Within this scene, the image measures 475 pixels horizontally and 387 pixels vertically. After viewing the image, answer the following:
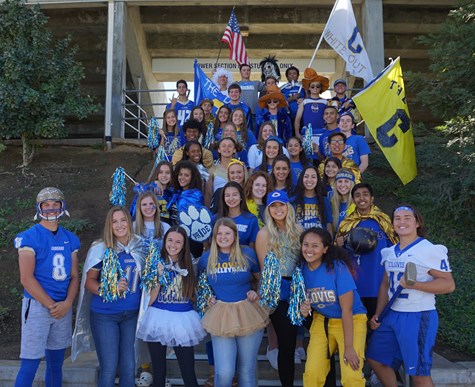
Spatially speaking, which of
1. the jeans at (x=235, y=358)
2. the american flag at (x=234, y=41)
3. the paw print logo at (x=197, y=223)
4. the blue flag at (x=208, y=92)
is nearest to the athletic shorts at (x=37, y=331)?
the jeans at (x=235, y=358)

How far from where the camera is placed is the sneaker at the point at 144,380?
183 inches

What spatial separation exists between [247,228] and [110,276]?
129cm

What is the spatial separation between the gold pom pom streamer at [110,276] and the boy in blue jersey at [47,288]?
1.01ft

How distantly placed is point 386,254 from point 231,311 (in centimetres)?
A: 130

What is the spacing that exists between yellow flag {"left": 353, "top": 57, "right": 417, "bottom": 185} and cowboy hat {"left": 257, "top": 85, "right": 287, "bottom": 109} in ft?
4.36

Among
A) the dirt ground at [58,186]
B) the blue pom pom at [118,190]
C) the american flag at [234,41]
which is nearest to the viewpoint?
the blue pom pom at [118,190]

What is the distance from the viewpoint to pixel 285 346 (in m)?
4.23

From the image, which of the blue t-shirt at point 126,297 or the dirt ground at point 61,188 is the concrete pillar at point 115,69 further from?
the blue t-shirt at point 126,297

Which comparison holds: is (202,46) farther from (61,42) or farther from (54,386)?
(54,386)

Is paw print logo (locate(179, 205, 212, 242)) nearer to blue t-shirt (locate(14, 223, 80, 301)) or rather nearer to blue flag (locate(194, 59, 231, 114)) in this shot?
blue t-shirt (locate(14, 223, 80, 301))

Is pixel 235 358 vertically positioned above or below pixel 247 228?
below

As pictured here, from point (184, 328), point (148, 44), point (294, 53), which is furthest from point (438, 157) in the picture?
point (148, 44)

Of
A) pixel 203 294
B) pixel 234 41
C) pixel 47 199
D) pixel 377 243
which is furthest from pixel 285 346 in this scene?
pixel 234 41

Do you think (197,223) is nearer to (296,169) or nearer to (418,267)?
(296,169)
